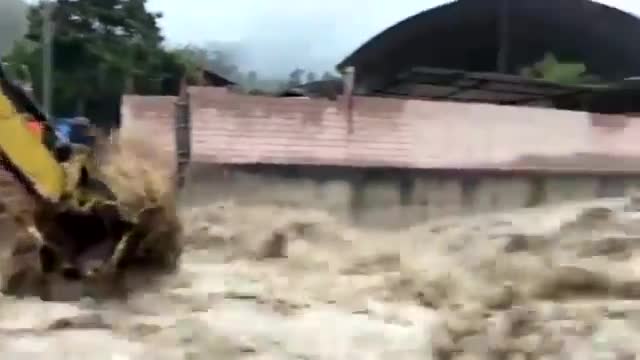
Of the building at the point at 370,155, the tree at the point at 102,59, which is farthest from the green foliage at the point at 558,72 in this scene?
the tree at the point at 102,59

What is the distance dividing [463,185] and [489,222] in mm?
1773

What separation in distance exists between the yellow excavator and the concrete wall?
85.9 inches

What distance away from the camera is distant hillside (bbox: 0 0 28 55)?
512 centimetres

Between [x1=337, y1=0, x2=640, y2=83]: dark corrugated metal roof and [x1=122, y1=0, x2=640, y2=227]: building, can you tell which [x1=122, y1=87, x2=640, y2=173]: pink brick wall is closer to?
[x1=122, y1=0, x2=640, y2=227]: building

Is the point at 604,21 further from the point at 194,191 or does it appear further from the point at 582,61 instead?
the point at 194,191

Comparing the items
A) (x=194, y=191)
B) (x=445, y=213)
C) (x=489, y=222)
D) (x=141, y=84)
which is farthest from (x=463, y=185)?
(x=141, y=84)

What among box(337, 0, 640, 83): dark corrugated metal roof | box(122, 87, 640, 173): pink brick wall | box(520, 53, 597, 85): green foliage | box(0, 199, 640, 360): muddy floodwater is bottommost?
box(0, 199, 640, 360): muddy floodwater

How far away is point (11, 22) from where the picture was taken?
5.28 metres

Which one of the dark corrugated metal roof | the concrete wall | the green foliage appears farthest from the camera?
the dark corrugated metal roof

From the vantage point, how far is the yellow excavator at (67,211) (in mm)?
5598

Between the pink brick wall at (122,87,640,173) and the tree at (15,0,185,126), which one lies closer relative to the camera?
the pink brick wall at (122,87,640,173)

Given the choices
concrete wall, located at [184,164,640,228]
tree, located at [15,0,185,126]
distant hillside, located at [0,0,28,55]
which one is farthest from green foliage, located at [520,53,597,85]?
distant hillside, located at [0,0,28,55]

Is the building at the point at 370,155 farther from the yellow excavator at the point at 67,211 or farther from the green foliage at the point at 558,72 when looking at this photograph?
the green foliage at the point at 558,72

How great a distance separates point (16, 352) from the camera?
4.61 meters
